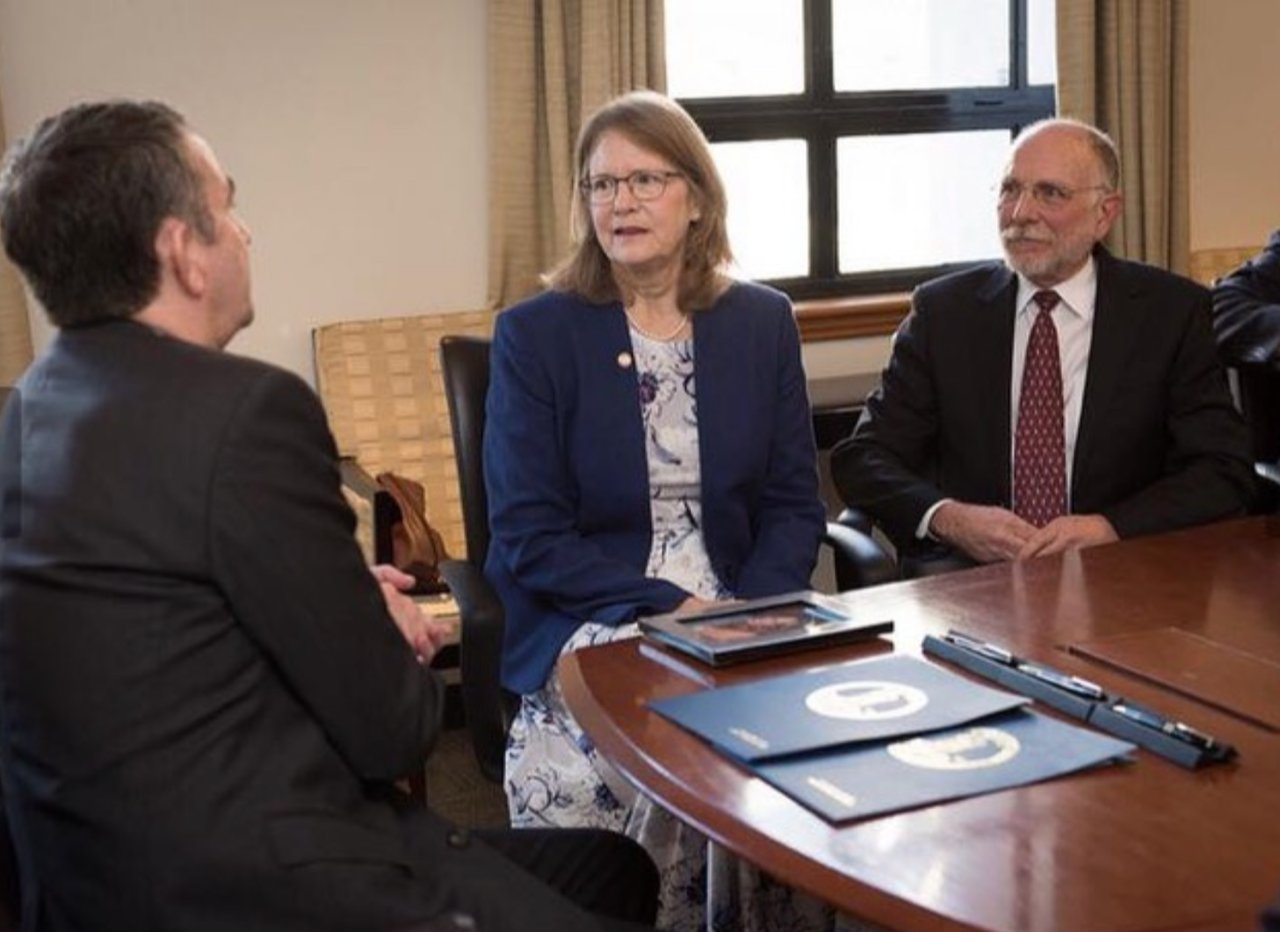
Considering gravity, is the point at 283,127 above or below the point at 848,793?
above

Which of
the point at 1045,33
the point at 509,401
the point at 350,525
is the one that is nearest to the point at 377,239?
the point at 509,401

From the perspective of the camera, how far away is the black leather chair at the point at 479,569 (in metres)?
2.37

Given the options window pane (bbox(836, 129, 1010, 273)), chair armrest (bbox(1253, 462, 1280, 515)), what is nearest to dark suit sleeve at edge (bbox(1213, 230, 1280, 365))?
chair armrest (bbox(1253, 462, 1280, 515))

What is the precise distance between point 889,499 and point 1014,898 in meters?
1.64

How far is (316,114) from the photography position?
390 centimetres

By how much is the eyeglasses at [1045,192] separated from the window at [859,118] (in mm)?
1544

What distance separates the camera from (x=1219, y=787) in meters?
1.51

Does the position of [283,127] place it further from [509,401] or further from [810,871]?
[810,871]

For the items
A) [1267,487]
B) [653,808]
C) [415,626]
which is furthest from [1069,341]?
[415,626]

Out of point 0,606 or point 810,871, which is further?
point 0,606

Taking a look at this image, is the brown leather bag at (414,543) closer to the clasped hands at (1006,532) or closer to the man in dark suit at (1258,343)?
the clasped hands at (1006,532)

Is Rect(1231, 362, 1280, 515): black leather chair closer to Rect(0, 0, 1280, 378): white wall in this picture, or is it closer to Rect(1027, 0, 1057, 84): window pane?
Rect(1027, 0, 1057, 84): window pane

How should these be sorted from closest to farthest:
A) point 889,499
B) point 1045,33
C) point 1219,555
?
point 1219,555 → point 889,499 → point 1045,33

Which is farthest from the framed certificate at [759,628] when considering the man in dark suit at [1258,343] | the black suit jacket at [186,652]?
the man in dark suit at [1258,343]
